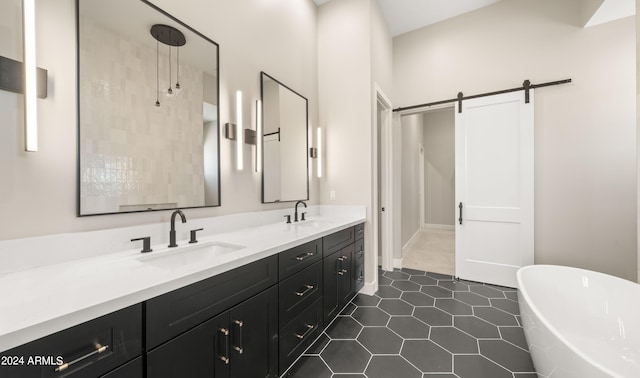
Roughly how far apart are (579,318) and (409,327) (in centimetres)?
122

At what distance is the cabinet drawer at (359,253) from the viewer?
256 centimetres

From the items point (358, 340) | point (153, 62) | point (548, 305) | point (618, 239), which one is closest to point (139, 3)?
point (153, 62)

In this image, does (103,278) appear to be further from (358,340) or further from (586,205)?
(586,205)

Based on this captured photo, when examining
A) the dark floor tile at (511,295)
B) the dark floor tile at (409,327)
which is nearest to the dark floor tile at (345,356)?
the dark floor tile at (409,327)

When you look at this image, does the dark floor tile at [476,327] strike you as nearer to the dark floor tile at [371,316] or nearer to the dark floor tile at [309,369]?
the dark floor tile at [371,316]

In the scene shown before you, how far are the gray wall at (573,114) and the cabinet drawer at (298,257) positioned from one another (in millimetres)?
2798

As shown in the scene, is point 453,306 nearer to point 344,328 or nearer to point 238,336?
point 344,328

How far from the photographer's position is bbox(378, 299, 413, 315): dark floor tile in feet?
7.75

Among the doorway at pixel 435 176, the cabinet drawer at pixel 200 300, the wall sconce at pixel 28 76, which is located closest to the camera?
the cabinet drawer at pixel 200 300

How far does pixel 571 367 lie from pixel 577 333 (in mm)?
1105

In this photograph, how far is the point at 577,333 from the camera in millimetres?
1777

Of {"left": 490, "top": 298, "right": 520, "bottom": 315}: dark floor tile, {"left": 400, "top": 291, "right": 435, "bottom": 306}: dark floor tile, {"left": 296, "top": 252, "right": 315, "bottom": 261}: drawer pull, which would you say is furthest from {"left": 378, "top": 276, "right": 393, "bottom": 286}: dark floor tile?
{"left": 296, "top": 252, "right": 315, "bottom": 261}: drawer pull

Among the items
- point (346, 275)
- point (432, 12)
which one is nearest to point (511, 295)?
point (346, 275)

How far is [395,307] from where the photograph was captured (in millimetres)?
2459
